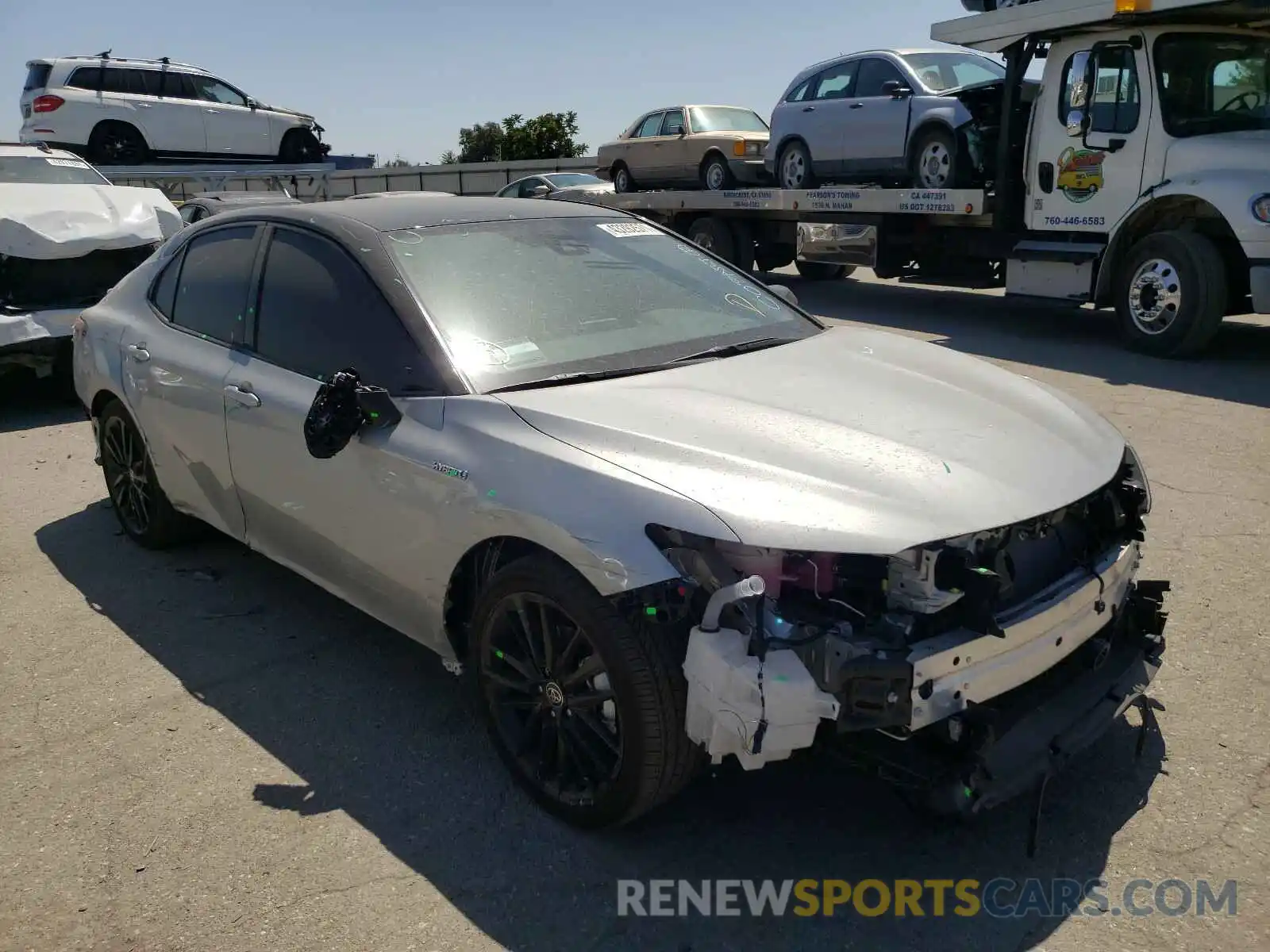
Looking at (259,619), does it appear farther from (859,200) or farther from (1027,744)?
(859,200)

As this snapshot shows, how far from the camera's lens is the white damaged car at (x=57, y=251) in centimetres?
766

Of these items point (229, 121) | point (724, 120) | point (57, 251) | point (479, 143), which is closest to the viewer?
point (57, 251)

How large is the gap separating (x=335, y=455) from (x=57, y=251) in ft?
18.9

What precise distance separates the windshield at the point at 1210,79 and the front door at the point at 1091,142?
18cm

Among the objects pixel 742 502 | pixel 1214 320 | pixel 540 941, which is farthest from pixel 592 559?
pixel 1214 320

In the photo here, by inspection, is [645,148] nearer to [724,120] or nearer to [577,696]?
[724,120]

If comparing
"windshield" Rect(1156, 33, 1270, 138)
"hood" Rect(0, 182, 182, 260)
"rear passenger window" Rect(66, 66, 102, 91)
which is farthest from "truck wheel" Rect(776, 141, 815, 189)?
"rear passenger window" Rect(66, 66, 102, 91)

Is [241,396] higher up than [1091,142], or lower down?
lower down

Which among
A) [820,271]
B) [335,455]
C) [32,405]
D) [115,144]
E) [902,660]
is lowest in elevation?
[32,405]

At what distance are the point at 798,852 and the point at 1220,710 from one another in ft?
5.18

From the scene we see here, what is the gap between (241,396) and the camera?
3799 millimetres

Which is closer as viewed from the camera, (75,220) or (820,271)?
(75,220)

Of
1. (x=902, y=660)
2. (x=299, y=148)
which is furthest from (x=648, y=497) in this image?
(x=299, y=148)

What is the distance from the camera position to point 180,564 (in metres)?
4.91
